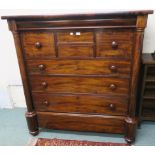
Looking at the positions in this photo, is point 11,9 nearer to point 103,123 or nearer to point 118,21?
point 118,21

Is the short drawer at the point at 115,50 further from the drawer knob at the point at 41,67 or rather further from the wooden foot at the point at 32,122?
the wooden foot at the point at 32,122

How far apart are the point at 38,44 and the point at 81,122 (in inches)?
Answer: 31.0

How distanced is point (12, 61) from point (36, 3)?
71 cm

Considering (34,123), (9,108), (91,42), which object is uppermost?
(91,42)

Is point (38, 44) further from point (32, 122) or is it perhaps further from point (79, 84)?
point (32, 122)

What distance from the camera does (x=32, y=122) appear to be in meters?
1.75

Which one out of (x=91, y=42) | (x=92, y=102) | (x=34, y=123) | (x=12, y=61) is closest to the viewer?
(x=91, y=42)

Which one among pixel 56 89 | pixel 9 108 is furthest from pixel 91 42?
pixel 9 108

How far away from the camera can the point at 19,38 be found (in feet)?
4.83

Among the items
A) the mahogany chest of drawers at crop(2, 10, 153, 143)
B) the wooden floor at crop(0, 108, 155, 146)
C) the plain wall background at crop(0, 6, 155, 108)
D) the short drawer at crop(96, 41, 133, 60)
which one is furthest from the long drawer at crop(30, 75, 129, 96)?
the plain wall background at crop(0, 6, 155, 108)

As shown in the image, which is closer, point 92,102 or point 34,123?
point 92,102

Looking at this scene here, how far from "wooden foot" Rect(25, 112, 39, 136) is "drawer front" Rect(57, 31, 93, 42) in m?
0.78

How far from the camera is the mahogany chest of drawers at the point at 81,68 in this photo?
1.33 metres

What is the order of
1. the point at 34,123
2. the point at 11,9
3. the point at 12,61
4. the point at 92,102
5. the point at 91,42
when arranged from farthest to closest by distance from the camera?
the point at 12,61, the point at 11,9, the point at 34,123, the point at 92,102, the point at 91,42
